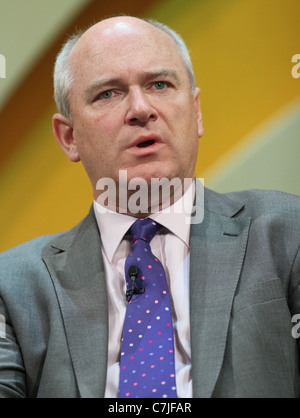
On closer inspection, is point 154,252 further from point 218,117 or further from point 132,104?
point 218,117

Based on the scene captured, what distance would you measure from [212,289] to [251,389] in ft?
0.98

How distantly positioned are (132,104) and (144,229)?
0.38 metres

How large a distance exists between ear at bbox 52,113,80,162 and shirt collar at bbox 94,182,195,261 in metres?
0.27

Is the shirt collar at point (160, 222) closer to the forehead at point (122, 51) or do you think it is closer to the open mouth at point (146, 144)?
the open mouth at point (146, 144)

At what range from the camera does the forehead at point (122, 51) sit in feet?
5.75

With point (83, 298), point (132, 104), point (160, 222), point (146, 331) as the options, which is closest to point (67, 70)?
point (132, 104)

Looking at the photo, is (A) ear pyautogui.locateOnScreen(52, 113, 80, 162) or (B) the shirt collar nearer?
(B) the shirt collar

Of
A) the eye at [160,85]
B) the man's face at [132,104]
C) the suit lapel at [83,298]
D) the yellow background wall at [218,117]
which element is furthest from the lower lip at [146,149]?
the yellow background wall at [218,117]

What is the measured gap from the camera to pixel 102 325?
5.22 ft

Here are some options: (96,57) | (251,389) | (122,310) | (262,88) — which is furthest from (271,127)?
(251,389)

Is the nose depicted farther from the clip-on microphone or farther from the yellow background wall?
the yellow background wall

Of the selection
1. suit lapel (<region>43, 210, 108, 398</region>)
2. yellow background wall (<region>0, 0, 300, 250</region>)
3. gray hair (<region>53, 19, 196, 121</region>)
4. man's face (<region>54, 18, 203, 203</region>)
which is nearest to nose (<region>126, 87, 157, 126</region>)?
man's face (<region>54, 18, 203, 203</region>)

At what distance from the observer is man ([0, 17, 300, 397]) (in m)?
1.47
